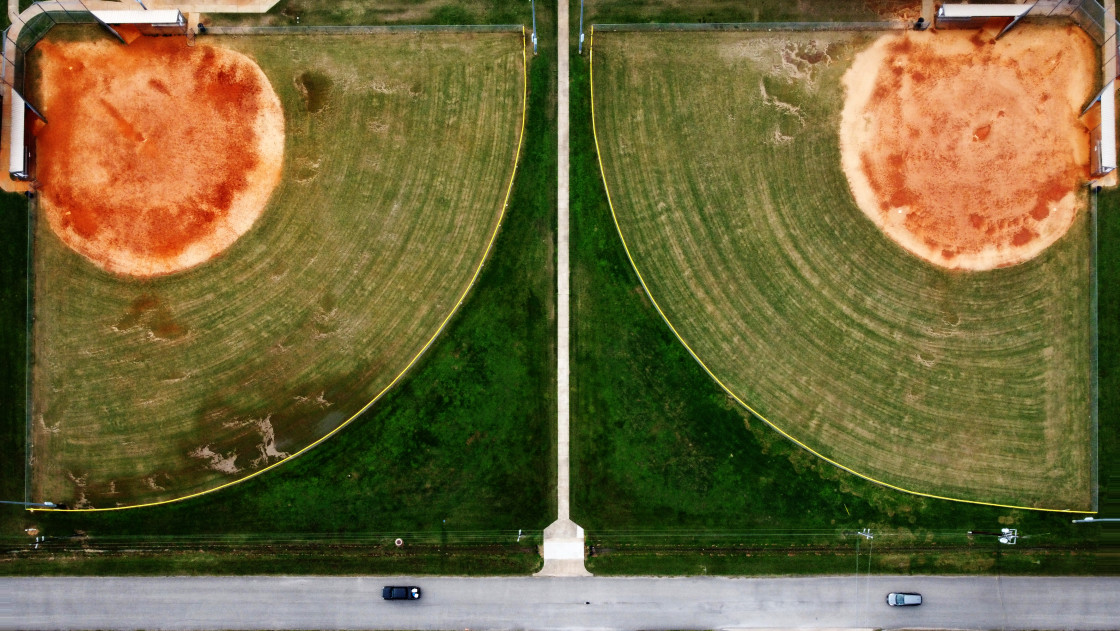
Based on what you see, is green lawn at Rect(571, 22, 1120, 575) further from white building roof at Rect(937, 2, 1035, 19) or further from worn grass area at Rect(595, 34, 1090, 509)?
white building roof at Rect(937, 2, 1035, 19)

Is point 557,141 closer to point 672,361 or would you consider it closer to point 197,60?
point 672,361

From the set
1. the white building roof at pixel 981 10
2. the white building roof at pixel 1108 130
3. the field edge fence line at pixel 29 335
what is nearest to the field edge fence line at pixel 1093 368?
the white building roof at pixel 1108 130

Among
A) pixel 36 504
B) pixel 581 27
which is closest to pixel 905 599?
pixel 581 27

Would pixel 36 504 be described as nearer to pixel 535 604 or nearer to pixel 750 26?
pixel 535 604

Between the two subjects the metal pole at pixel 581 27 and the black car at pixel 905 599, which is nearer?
the black car at pixel 905 599

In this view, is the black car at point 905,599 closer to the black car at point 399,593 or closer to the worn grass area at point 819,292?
the worn grass area at point 819,292

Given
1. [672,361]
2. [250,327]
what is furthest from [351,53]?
[672,361]
